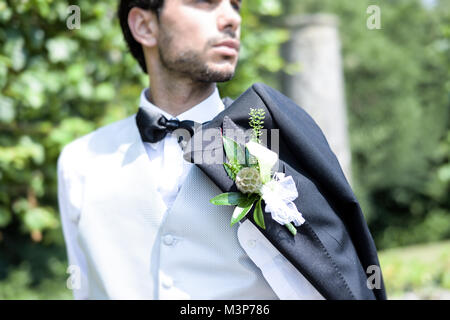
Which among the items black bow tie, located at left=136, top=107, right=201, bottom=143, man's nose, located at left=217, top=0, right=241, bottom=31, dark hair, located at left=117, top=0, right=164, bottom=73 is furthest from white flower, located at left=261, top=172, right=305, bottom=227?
dark hair, located at left=117, top=0, right=164, bottom=73

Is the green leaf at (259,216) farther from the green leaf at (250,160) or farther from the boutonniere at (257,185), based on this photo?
Result: the green leaf at (250,160)

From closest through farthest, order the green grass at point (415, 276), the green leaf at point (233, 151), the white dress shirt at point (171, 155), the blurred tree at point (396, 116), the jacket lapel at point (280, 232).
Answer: the jacket lapel at point (280, 232) → the green leaf at point (233, 151) → the white dress shirt at point (171, 155) → the green grass at point (415, 276) → the blurred tree at point (396, 116)

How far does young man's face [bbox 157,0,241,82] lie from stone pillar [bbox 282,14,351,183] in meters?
3.16

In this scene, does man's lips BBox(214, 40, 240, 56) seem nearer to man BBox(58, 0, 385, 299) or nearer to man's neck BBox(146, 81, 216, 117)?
man BBox(58, 0, 385, 299)

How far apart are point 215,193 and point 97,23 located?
2082mm

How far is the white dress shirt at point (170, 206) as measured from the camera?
1626 millimetres

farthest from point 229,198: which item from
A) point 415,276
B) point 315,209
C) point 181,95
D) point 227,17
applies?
point 415,276

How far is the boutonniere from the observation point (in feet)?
5.16

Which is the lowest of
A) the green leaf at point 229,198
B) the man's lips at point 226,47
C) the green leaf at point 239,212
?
the green leaf at point 239,212

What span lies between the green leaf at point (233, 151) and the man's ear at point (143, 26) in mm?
734

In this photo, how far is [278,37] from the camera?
385cm

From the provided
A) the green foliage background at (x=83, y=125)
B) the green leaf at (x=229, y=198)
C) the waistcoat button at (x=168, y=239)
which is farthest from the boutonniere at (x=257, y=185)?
the green foliage background at (x=83, y=125)
